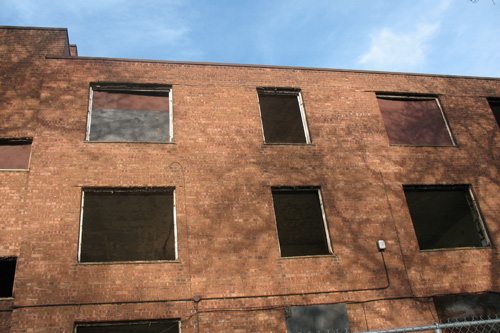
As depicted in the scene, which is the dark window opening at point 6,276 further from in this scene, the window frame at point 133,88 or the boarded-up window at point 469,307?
the boarded-up window at point 469,307

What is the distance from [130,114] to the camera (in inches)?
444

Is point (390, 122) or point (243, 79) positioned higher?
point (243, 79)

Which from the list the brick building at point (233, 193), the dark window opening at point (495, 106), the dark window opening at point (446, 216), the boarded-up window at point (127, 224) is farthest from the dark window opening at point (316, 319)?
the dark window opening at point (495, 106)

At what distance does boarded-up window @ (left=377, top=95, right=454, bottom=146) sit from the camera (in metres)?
12.3

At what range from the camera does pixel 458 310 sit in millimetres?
9656

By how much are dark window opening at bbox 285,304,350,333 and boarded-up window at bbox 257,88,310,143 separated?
487 cm

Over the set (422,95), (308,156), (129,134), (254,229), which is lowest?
(254,229)

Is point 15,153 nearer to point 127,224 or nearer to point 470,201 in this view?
point 127,224

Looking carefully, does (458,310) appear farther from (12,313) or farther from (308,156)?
(12,313)

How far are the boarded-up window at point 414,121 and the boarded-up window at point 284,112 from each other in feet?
8.51

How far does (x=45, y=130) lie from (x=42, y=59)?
294 centimetres

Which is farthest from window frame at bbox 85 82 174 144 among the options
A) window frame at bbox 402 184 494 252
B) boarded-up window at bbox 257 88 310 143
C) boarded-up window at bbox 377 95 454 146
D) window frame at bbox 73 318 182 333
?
window frame at bbox 402 184 494 252

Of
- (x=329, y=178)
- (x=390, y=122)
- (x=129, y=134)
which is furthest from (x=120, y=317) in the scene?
(x=390, y=122)

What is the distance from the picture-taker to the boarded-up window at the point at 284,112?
483 inches
